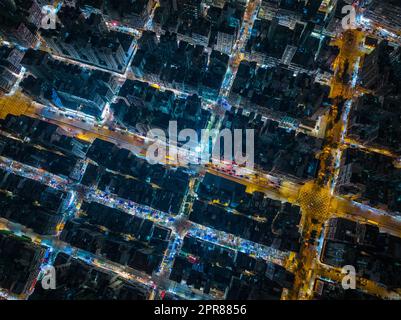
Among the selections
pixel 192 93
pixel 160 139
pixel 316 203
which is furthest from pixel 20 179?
pixel 316 203

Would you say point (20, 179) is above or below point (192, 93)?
below

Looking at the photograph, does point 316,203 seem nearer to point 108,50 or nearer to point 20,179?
point 108,50

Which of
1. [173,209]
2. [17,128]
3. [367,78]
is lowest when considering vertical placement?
[173,209]
